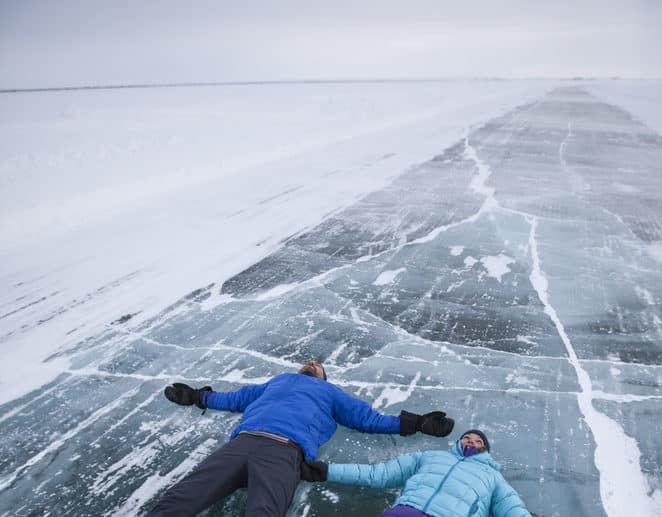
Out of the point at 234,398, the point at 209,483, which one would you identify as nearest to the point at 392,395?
the point at 234,398

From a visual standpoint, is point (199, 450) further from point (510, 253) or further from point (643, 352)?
point (510, 253)

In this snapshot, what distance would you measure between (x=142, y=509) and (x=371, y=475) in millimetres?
1137

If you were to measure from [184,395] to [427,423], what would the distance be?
148cm

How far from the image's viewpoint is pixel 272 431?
104 inches

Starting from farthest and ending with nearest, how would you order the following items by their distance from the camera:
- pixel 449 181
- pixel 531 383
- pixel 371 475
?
pixel 449 181
pixel 531 383
pixel 371 475

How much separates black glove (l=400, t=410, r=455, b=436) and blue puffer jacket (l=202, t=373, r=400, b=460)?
0.05 m

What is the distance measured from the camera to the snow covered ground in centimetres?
286

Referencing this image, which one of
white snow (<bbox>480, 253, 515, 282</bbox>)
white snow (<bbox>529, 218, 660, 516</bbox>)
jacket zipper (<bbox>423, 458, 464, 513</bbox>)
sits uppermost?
jacket zipper (<bbox>423, 458, 464, 513</bbox>)

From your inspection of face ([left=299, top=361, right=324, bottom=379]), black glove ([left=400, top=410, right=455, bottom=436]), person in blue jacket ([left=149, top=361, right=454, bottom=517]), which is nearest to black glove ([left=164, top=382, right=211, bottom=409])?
person in blue jacket ([left=149, top=361, right=454, bottom=517])

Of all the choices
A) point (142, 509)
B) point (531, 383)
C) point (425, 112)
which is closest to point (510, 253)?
point (531, 383)

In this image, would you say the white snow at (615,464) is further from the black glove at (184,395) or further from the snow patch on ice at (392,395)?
the black glove at (184,395)

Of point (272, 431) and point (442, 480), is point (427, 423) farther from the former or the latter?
point (272, 431)

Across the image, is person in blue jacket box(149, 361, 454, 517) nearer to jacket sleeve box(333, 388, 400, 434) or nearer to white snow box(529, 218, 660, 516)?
jacket sleeve box(333, 388, 400, 434)

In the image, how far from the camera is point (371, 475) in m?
2.59
